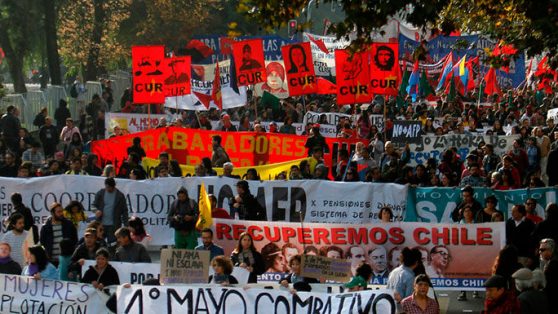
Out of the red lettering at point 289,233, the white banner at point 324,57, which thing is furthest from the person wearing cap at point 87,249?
the white banner at point 324,57

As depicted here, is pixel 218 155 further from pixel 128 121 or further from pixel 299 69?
pixel 128 121

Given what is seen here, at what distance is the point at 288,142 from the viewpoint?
24562 millimetres

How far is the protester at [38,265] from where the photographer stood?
1350cm

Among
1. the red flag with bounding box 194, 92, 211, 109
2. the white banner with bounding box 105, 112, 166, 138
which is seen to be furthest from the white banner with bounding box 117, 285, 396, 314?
the red flag with bounding box 194, 92, 211, 109

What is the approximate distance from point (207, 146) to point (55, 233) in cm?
926

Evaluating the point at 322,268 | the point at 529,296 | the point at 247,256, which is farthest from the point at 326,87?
→ the point at 529,296

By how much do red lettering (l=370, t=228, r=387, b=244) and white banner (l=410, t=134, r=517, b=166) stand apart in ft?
29.4

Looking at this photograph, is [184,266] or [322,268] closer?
[184,266]

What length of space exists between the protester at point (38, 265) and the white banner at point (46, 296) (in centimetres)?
33

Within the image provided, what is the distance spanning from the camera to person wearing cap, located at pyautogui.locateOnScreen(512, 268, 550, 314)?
37.3 ft

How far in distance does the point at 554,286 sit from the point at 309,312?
2.26 m

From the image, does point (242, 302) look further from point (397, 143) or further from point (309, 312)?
point (397, 143)

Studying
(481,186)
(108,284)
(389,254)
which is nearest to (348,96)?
(481,186)

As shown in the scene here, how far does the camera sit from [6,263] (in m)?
13.9
